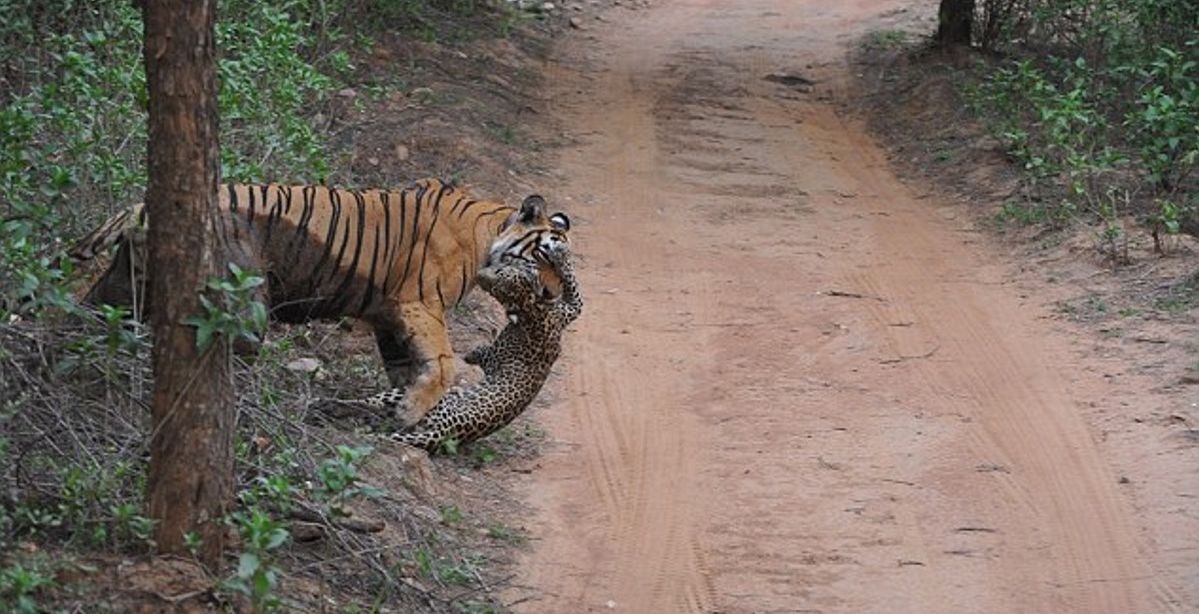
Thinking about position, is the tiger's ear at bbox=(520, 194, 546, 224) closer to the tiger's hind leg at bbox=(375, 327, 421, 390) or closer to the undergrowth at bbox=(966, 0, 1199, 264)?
the tiger's hind leg at bbox=(375, 327, 421, 390)

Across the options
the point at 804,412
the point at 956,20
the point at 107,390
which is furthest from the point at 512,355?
the point at 956,20

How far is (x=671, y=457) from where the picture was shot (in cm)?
830

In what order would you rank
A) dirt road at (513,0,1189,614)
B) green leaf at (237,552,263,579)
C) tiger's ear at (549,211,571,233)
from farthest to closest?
tiger's ear at (549,211,571,233), dirt road at (513,0,1189,614), green leaf at (237,552,263,579)

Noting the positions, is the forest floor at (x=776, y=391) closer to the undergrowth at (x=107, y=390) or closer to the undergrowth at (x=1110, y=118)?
the undergrowth at (x=107, y=390)

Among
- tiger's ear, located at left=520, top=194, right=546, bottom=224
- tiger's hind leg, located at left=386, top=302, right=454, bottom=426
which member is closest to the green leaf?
tiger's hind leg, located at left=386, top=302, right=454, bottom=426

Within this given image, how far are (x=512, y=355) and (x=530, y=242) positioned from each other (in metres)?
0.51

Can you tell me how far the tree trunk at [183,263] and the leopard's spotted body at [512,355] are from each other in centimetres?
242

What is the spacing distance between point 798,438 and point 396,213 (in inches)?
82.0

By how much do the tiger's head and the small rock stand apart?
89 centimetres

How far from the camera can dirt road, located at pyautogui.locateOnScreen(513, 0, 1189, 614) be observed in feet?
23.1

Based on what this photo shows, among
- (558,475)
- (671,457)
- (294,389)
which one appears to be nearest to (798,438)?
(671,457)

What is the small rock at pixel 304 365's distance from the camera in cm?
782

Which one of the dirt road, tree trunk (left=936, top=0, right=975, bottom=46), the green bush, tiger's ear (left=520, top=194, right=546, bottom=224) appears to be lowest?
the dirt road

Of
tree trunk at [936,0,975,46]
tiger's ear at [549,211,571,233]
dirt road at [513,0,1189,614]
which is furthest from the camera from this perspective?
tree trunk at [936,0,975,46]
